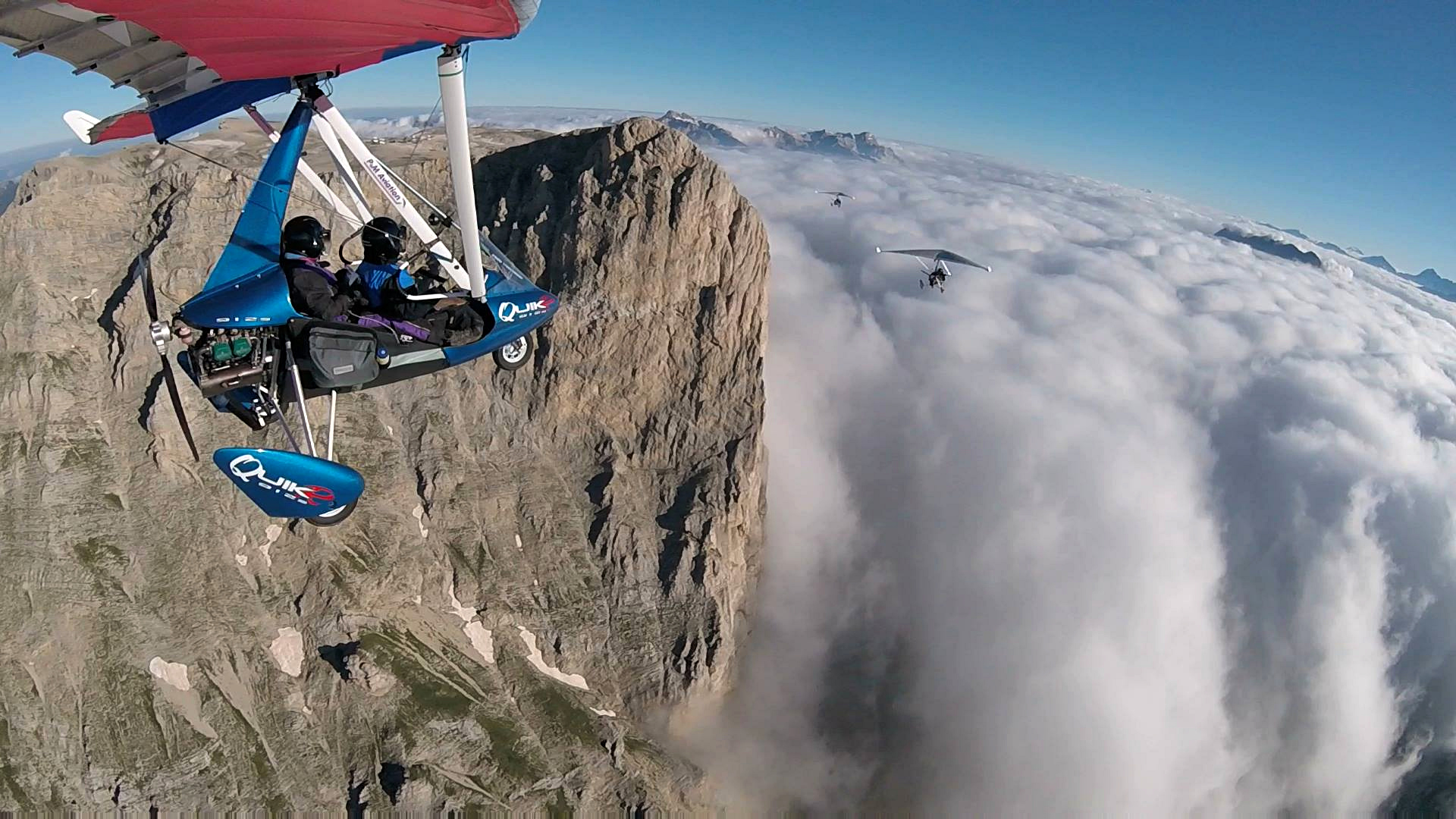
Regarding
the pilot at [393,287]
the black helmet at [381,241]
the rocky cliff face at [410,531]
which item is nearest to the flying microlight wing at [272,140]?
the pilot at [393,287]

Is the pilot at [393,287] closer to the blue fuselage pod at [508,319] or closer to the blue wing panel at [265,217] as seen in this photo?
the blue fuselage pod at [508,319]

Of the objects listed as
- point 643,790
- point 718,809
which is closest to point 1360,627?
point 718,809

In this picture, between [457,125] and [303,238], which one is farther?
[303,238]

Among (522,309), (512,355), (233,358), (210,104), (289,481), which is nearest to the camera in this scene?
(233,358)

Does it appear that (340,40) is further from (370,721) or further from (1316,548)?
(1316,548)

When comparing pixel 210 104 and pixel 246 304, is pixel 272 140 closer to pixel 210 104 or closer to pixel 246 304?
pixel 210 104

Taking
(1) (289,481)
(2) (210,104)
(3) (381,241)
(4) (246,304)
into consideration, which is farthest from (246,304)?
(2) (210,104)
